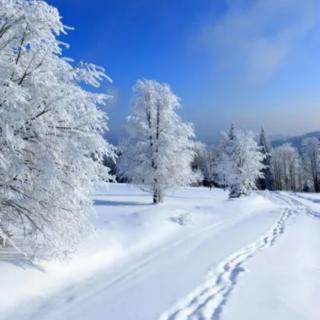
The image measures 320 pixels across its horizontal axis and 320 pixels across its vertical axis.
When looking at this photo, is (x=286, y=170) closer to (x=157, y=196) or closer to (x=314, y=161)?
(x=314, y=161)

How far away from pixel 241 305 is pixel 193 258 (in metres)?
4.49

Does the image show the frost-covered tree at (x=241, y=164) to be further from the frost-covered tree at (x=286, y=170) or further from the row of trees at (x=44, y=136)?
the frost-covered tree at (x=286, y=170)

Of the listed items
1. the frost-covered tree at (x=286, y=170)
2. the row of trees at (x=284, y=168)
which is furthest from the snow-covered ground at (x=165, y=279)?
the frost-covered tree at (x=286, y=170)

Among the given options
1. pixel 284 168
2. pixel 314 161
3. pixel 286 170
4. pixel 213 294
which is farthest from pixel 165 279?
pixel 286 170

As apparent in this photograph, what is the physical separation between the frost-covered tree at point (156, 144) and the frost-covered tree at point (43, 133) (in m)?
20.3

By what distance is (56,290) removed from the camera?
27.6 ft

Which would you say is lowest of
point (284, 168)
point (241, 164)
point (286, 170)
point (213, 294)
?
point (213, 294)

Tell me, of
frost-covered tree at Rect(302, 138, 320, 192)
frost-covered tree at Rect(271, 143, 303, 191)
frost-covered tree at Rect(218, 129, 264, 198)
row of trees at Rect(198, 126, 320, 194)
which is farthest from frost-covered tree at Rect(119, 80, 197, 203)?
frost-covered tree at Rect(271, 143, 303, 191)

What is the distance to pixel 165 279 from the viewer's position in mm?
9273

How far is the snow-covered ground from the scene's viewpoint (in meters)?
7.06

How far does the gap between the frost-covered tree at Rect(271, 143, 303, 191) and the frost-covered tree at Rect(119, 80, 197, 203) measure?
241 ft

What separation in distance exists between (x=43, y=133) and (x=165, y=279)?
13.0 ft

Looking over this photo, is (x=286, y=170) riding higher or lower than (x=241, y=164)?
higher

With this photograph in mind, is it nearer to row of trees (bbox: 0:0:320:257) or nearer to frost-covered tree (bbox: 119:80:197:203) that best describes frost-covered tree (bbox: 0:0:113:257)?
row of trees (bbox: 0:0:320:257)
